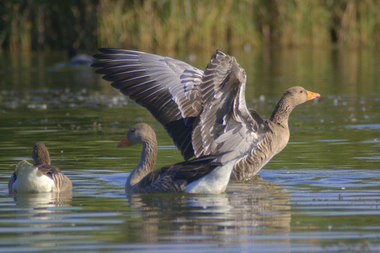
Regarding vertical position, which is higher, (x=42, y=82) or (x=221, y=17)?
(x=221, y=17)

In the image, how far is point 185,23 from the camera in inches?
1209

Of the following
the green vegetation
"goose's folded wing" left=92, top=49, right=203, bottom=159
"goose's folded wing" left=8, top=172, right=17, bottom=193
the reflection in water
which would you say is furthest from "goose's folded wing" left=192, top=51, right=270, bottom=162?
the green vegetation

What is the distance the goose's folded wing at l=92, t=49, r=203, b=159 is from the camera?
8.06 metres

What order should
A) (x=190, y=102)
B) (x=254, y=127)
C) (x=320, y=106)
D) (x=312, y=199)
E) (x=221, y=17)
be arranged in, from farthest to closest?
1. (x=221, y=17)
2. (x=320, y=106)
3. (x=190, y=102)
4. (x=254, y=127)
5. (x=312, y=199)

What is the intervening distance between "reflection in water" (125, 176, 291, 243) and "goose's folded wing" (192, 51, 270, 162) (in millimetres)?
525

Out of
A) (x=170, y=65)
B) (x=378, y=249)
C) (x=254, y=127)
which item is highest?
(x=170, y=65)

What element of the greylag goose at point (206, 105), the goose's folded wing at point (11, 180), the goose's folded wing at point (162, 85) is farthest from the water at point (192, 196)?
the goose's folded wing at point (162, 85)

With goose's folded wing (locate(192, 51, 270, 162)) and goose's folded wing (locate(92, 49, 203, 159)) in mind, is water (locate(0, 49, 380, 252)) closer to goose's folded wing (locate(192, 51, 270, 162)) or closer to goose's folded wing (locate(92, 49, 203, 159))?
goose's folded wing (locate(192, 51, 270, 162))

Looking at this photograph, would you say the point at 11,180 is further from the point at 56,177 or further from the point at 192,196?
the point at 192,196

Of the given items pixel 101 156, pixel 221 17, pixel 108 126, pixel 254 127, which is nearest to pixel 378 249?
pixel 254 127

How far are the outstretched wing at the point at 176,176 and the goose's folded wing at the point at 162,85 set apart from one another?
103 centimetres

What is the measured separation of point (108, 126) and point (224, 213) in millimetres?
6898

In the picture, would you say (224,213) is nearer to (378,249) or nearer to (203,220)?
(203,220)

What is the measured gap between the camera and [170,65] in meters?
8.45
